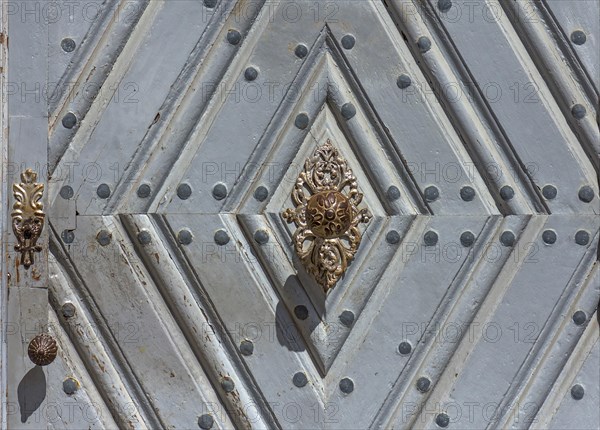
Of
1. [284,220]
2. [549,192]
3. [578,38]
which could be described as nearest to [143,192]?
[284,220]

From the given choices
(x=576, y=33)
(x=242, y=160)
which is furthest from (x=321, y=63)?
(x=576, y=33)

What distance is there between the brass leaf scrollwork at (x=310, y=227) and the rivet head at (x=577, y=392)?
571 millimetres

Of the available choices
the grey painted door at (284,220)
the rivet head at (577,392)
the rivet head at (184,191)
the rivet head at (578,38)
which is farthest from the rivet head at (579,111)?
the rivet head at (184,191)

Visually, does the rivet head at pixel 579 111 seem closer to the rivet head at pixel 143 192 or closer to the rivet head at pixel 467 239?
the rivet head at pixel 467 239

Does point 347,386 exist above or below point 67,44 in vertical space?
below

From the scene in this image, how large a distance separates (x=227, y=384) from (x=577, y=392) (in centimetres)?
77

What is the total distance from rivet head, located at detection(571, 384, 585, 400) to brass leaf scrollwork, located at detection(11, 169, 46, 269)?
3.95ft

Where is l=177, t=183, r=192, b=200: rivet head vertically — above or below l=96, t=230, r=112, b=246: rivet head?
above

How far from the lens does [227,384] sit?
6.88 ft

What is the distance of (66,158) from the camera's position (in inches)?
83.4

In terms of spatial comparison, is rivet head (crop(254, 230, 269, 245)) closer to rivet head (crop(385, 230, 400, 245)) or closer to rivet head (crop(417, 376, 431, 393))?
rivet head (crop(385, 230, 400, 245))

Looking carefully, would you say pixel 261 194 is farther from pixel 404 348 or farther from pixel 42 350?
pixel 42 350

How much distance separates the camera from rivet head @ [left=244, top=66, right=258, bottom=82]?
2.13 m

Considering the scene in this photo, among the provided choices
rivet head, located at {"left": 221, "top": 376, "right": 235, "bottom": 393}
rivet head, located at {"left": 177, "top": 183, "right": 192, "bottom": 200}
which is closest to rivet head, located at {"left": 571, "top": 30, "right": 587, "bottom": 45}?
rivet head, located at {"left": 177, "top": 183, "right": 192, "bottom": 200}
